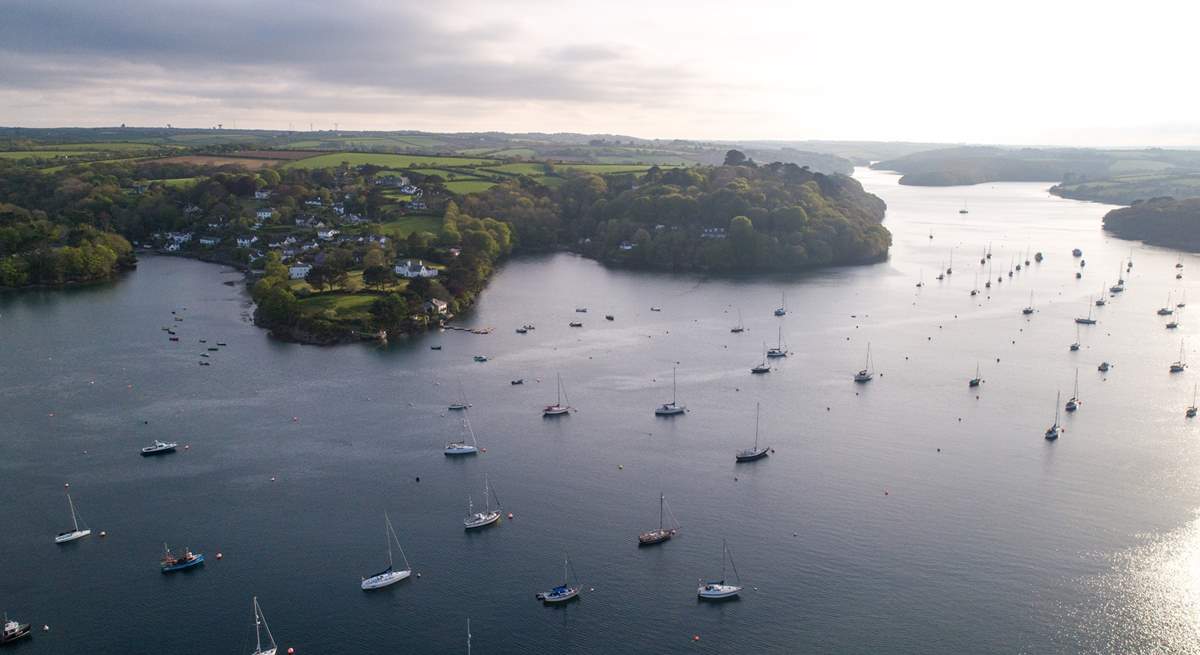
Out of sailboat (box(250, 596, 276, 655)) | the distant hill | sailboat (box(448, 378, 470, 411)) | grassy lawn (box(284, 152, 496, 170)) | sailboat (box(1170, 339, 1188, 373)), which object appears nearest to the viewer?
sailboat (box(250, 596, 276, 655))

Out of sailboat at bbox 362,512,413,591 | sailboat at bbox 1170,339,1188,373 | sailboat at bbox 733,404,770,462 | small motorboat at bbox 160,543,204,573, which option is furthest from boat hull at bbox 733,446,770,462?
sailboat at bbox 1170,339,1188,373

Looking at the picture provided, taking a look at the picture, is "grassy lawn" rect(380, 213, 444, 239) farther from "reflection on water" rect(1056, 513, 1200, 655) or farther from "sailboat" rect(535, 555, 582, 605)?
"reflection on water" rect(1056, 513, 1200, 655)

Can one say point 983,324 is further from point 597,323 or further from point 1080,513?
point 1080,513

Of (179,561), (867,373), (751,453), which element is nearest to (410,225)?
(867,373)

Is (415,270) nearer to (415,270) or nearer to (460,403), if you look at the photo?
(415,270)

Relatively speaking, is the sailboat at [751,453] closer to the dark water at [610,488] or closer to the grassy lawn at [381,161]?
the dark water at [610,488]

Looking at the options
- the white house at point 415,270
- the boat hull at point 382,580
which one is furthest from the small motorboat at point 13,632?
the white house at point 415,270
